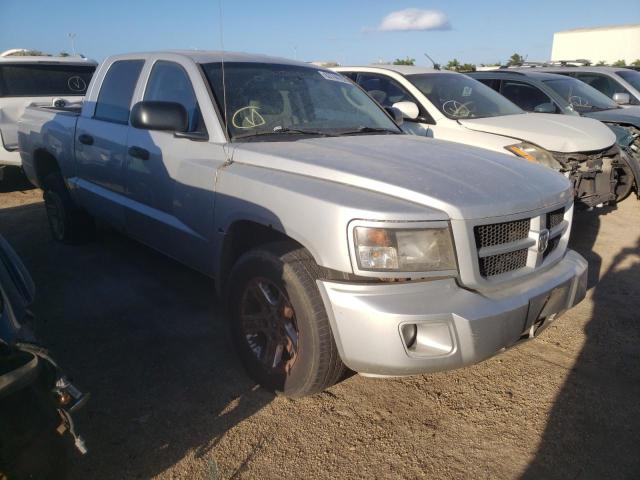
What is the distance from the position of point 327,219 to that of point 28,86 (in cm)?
701

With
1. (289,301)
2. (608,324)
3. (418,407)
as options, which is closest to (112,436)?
(289,301)

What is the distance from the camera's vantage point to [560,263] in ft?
10.0

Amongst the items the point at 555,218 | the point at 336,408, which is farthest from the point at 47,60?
the point at 555,218

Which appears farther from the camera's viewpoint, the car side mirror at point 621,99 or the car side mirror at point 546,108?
the car side mirror at point 621,99

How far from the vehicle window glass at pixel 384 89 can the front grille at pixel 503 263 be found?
13.1ft

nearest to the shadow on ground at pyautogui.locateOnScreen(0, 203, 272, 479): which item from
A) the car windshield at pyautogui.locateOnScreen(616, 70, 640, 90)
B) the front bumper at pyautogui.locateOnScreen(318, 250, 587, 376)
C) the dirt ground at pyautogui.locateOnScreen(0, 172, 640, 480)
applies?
the dirt ground at pyautogui.locateOnScreen(0, 172, 640, 480)

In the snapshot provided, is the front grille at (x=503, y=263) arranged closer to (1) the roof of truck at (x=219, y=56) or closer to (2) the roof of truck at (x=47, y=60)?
(1) the roof of truck at (x=219, y=56)

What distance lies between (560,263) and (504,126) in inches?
132

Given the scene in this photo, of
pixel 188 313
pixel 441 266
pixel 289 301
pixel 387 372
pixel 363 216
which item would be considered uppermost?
pixel 363 216

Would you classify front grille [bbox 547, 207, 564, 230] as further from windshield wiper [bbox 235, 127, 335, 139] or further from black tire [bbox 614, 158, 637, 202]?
black tire [bbox 614, 158, 637, 202]

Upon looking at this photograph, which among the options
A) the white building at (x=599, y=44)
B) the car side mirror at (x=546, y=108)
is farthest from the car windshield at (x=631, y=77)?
the white building at (x=599, y=44)

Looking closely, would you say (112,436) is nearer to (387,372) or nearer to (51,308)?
(387,372)

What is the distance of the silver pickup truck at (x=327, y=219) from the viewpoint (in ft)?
7.93

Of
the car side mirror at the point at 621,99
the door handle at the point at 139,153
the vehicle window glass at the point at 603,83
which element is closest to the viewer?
the door handle at the point at 139,153
